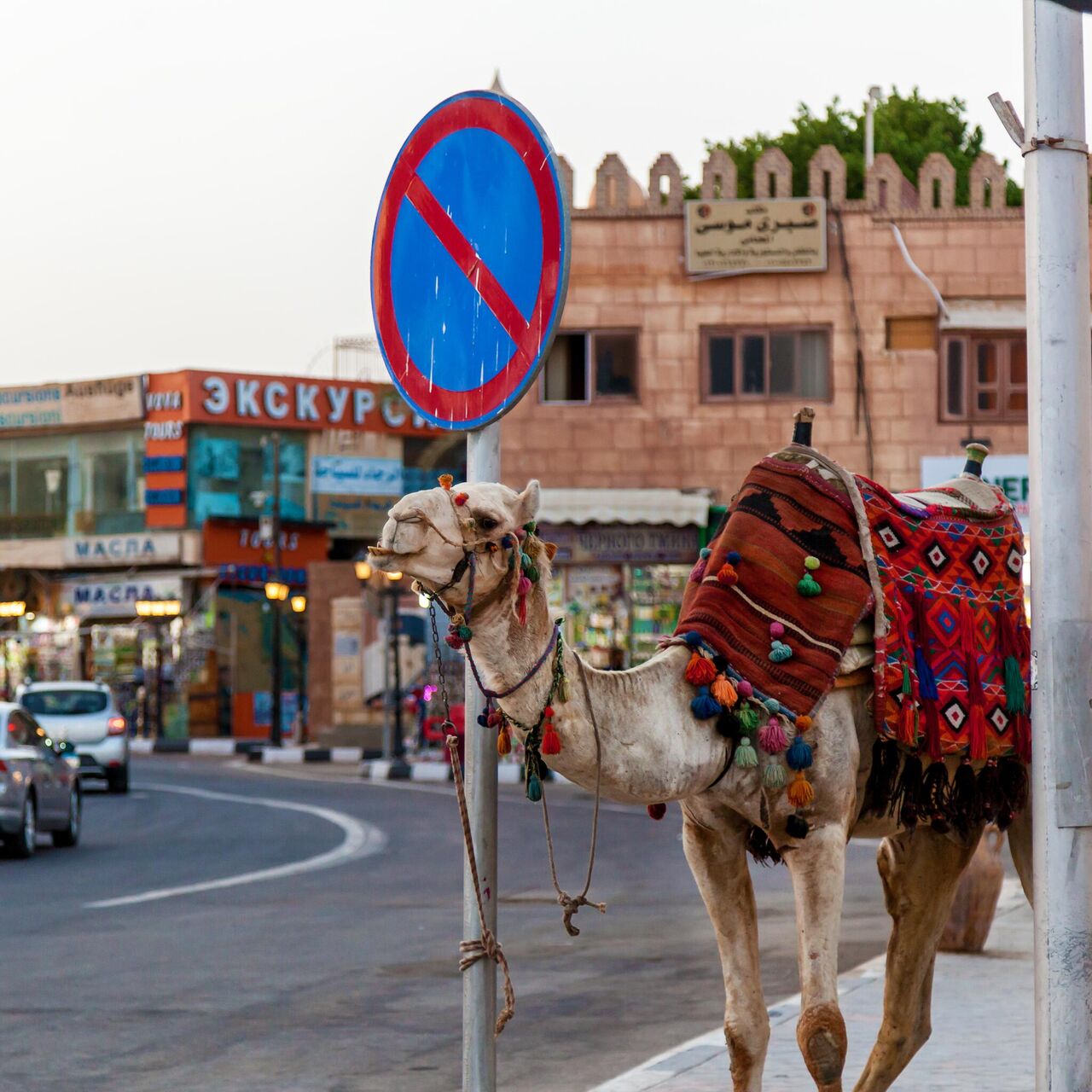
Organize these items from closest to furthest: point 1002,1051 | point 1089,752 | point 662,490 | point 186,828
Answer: point 1089,752, point 1002,1051, point 186,828, point 662,490

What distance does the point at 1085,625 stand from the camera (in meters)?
5.03

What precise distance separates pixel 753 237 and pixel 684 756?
98.8ft

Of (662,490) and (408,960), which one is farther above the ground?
(662,490)

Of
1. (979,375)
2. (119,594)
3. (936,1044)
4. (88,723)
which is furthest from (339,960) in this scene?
(119,594)

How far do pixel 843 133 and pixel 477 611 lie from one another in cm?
4883

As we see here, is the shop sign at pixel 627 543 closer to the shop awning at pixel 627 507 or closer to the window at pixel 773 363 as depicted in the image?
the shop awning at pixel 627 507

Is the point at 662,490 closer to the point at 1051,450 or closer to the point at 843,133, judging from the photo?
the point at 843,133

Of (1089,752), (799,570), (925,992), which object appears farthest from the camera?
(925,992)

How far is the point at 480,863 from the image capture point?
504 cm

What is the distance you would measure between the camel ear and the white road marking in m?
11.3

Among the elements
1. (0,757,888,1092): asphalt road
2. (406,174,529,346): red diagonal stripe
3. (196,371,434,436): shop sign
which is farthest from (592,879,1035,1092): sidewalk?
(196,371,434,436): shop sign

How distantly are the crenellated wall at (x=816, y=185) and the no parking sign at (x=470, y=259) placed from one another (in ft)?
97.4

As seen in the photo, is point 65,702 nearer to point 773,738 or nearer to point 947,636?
point 947,636

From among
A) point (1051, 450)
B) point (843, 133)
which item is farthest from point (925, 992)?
point (843, 133)
